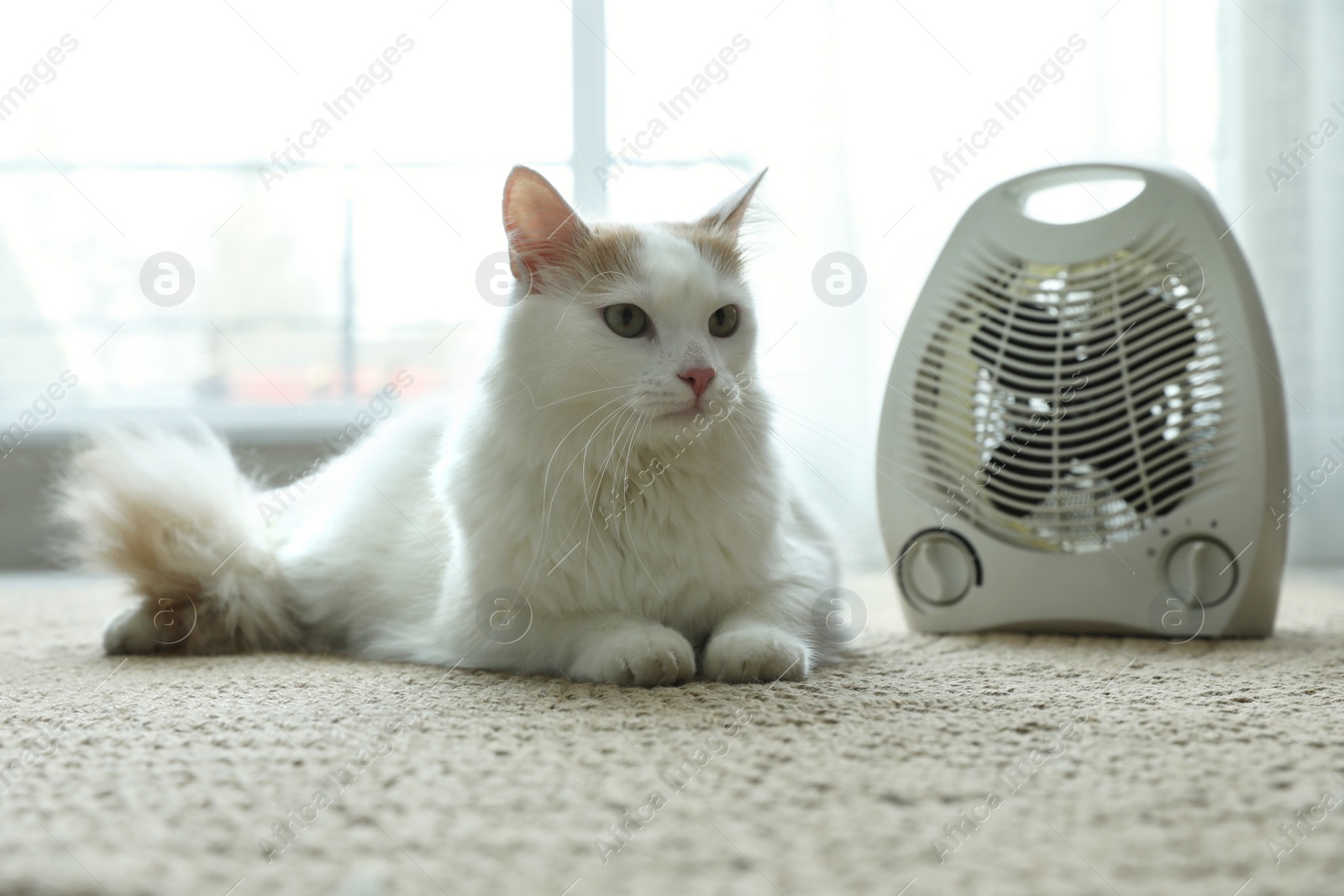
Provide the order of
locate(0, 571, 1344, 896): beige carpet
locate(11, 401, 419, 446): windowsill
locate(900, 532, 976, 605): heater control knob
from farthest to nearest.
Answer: locate(11, 401, 419, 446): windowsill, locate(900, 532, 976, 605): heater control knob, locate(0, 571, 1344, 896): beige carpet

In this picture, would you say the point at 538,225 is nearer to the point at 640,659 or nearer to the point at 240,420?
the point at 640,659

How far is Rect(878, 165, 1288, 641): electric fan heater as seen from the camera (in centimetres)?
131

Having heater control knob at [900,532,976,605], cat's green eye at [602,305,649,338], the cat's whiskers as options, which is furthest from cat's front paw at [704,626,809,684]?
heater control knob at [900,532,976,605]

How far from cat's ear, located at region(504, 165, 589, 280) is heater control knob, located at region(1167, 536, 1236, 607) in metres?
0.92

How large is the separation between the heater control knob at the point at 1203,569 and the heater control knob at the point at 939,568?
270 millimetres

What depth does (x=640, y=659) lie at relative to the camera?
996 mm

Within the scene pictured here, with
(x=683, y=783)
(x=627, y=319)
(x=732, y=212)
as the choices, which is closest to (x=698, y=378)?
(x=627, y=319)

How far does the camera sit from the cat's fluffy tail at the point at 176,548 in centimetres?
132

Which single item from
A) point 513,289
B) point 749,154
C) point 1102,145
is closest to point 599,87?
point 749,154

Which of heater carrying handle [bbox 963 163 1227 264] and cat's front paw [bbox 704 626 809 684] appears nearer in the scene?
cat's front paw [bbox 704 626 809 684]

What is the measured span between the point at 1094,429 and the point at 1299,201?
61.2 inches

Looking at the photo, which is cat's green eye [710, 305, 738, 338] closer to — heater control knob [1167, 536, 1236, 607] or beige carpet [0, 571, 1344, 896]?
beige carpet [0, 571, 1344, 896]

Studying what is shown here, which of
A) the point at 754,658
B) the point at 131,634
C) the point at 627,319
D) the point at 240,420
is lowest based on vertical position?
the point at 131,634

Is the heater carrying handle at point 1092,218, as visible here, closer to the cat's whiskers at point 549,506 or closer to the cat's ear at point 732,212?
the cat's ear at point 732,212
